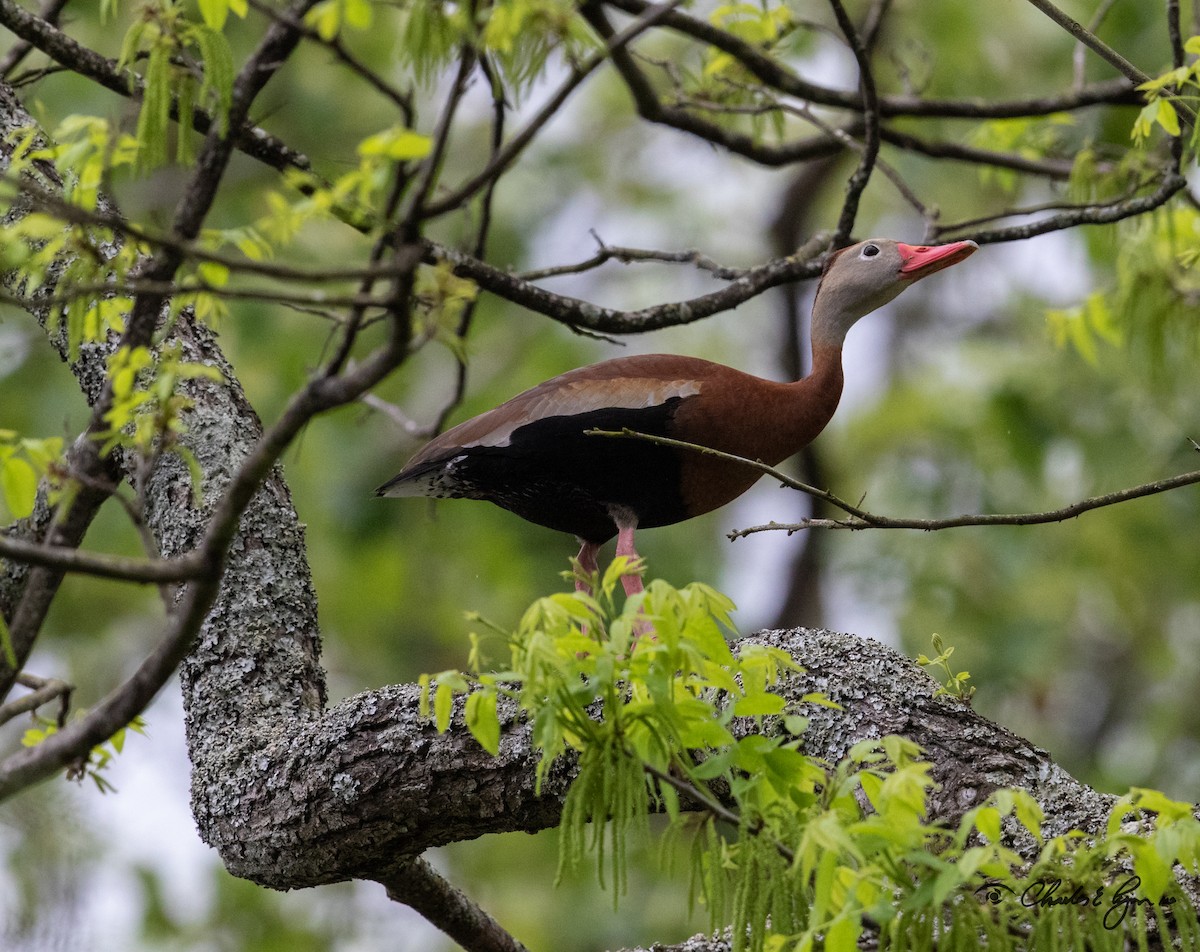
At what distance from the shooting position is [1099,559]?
925cm

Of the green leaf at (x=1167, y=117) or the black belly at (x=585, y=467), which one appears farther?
the black belly at (x=585, y=467)

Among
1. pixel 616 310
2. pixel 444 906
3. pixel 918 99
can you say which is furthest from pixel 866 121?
pixel 444 906

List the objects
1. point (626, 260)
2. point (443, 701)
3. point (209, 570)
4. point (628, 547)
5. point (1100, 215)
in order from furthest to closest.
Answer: point (1100, 215) → point (626, 260) → point (628, 547) → point (443, 701) → point (209, 570)

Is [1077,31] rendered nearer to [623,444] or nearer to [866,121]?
[866,121]

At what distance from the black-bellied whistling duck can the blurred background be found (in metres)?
3.39

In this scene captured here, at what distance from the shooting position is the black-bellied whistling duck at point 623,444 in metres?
3.76

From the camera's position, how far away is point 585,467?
12.4ft

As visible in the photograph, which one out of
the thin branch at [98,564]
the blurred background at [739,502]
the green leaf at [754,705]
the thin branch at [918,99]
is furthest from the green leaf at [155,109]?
the blurred background at [739,502]

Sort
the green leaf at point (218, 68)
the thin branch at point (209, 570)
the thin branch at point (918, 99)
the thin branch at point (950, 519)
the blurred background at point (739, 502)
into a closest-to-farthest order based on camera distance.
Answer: the thin branch at point (209, 570), the green leaf at point (218, 68), the thin branch at point (950, 519), the thin branch at point (918, 99), the blurred background at point (739, 502)

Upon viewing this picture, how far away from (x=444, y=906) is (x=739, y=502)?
771 cm

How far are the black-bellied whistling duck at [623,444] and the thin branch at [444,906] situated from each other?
925 millimetres

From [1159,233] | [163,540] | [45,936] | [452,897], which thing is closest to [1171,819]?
[452,897]

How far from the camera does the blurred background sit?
8469 mm

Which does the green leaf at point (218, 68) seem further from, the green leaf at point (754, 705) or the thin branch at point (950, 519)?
the green leaf at point (754, 705)
